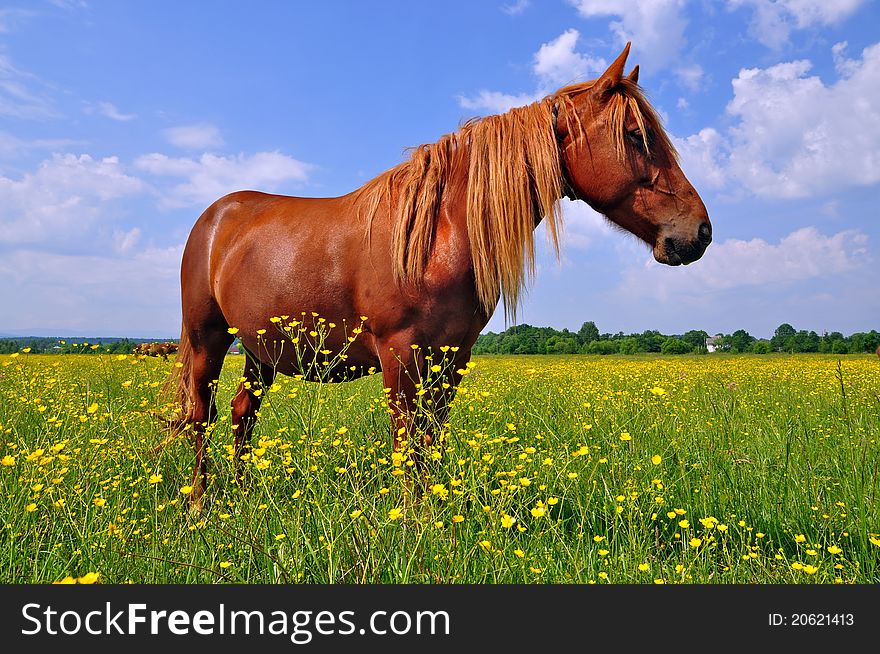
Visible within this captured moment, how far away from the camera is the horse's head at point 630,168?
2.68 m

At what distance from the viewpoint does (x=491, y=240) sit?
107 inches

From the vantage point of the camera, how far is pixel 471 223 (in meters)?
2.70

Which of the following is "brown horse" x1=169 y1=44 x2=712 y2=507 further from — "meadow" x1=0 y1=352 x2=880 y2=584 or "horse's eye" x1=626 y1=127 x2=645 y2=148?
"meadow" x1=0 y1=352 x2=880 y2=584

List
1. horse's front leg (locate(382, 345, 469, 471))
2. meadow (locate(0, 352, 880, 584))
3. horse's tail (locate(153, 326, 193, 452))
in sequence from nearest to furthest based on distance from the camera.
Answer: meadow (locate(0, 352, 880, 584))
horse's front leg (locate(382, 345, 469, 471))
horse's tail (locate(153, 326, 193, 452))

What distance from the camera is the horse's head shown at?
8.79 feet

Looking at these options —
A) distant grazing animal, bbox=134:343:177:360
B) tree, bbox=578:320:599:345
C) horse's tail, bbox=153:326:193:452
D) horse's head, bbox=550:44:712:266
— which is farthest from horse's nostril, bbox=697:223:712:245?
tree, bbox=578:320:599:345

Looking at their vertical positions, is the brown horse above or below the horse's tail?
above

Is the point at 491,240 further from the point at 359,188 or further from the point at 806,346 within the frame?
the point at 806,346

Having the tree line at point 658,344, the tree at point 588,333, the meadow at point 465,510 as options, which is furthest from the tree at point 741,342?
the meadow at point 465,510

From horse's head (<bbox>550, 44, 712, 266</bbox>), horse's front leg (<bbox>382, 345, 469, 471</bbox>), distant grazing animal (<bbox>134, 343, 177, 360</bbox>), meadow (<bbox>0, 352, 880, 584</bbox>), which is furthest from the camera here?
distant grazing animal (<bbox>134, 343, 177, 360</bbox>)

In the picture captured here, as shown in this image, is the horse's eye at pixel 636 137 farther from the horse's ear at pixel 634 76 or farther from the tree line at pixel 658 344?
the tree line at pixel 658 344

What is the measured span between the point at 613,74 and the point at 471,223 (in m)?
1.03

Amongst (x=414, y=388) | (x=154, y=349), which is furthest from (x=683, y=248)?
(x=154, y=349)

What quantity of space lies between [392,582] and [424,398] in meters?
0.99
